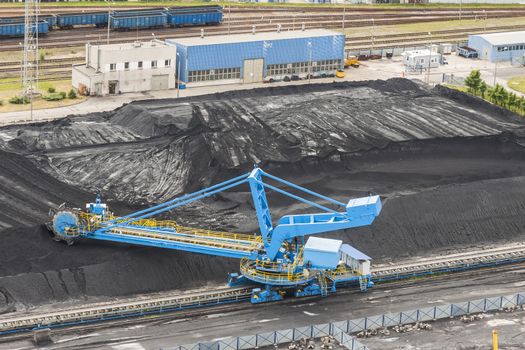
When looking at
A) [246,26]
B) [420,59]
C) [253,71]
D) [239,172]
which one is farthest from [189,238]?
[246,26]

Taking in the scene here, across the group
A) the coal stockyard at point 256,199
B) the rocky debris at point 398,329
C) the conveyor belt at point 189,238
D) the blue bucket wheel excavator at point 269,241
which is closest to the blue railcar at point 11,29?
the coal stockyard at point 256,199

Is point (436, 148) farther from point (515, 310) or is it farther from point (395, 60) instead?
point (395, 60)

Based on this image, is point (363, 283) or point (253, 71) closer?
point (363, 283)

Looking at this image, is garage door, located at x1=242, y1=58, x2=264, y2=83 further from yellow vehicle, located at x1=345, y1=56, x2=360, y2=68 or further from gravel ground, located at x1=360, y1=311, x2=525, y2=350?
gravel ground, located at x1=360, y1=311, x2=525, y2=350

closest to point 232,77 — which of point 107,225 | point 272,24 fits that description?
point 272,24

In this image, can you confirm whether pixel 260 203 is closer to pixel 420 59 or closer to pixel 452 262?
pixel 452 262

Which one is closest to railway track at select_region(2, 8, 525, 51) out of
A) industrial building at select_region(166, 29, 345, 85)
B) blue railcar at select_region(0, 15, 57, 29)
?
blue railcar at select_region(0, 15, 57, 29)

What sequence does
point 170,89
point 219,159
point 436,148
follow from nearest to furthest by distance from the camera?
point 219,159 < point 436,148 < point 170,89
